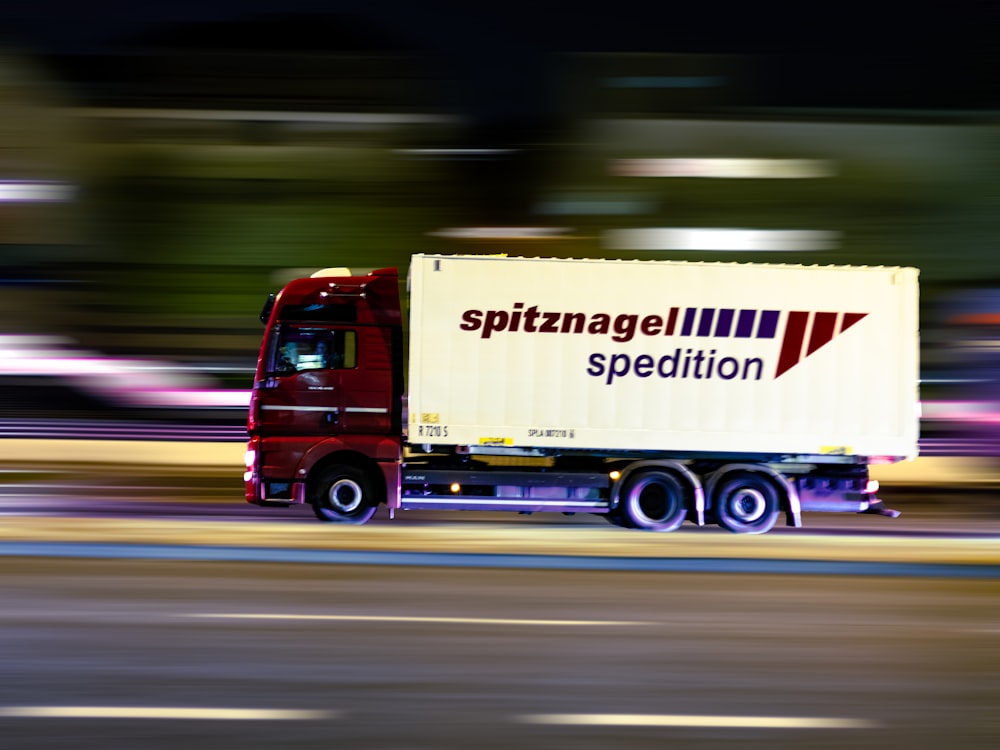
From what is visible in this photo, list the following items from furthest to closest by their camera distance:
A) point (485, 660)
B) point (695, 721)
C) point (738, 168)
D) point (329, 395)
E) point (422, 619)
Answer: point (738, 168)
point (329, 395)
point (422, 619)
point (485, 660)
point (695, 721)

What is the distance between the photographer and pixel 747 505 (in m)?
13.1

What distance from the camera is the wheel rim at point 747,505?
13.0 meters

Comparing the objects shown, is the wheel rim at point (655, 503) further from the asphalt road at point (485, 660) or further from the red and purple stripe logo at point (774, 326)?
the asphalt road at point (485, 660)

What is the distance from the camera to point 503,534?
12164mm

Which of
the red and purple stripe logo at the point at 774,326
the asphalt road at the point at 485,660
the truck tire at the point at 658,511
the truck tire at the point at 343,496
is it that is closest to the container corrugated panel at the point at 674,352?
the red and purple stripe logo at the point at 774,326

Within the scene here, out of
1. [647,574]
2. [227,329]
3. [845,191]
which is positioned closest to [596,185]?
[845,191]

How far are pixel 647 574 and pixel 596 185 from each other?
32.0m

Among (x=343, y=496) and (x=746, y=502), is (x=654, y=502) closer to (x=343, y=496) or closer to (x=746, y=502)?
(x=746, y=502)

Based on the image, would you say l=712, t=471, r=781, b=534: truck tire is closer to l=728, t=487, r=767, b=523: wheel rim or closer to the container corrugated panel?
l=728, t=487, r=767, b=523: wheel rim

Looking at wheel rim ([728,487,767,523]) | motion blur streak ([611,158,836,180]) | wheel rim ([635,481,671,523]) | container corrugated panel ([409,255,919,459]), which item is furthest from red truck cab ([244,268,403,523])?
motion blur streak ([611,158,836,180])

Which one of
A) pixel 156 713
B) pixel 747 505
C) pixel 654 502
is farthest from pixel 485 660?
pixel 747 505

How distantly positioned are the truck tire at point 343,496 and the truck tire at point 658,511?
113 inches

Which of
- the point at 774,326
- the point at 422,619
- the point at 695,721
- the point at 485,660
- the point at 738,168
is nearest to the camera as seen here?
the point at 695,721

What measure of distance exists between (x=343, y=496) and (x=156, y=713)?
8.28 meters
